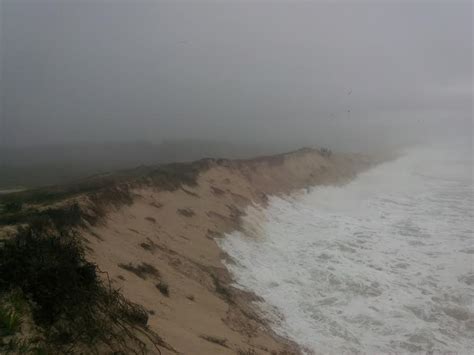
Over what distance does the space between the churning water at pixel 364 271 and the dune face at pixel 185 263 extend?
988 mm

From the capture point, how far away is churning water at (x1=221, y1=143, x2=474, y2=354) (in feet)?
37.0

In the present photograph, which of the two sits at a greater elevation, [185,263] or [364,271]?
[185,263]

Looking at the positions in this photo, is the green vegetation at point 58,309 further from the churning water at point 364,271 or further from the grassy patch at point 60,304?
the churning water at point 364,271

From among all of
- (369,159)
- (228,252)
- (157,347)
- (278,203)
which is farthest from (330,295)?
(369,159)

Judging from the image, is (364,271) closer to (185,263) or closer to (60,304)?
(185,263)

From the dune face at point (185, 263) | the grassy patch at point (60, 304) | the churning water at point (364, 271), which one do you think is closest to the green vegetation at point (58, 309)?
the grassy patch at point (60, 304)

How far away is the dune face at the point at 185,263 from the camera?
9055 millimetres

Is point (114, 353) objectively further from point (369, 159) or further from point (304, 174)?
point (369, 159)

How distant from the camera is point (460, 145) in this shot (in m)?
73.9

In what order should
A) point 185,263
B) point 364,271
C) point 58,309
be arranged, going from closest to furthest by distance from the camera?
point 58,309, point 185,263, point 364,271

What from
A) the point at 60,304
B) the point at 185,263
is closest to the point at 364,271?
the point at 185,263

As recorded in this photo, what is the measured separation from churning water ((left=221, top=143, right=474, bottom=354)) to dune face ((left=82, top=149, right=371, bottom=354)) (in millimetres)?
988

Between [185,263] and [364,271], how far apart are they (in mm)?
7531

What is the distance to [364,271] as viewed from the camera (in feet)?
51.4
